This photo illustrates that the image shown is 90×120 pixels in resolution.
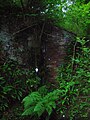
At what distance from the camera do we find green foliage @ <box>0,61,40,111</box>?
5480 mm

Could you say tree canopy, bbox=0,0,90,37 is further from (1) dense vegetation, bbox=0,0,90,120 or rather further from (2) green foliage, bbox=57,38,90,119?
(2) green foliage, bbox=57,38,90,119

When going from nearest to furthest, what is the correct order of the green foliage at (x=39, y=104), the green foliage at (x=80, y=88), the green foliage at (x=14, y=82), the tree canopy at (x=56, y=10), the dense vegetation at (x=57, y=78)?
the green foliage at (x=80, y=88) < the green foliage at (x=39, y=104) < the dense vegetation at (x=57, y=78) < the green foliage at (x=14, y=82) < the tree canopy at (x=56, y=10)

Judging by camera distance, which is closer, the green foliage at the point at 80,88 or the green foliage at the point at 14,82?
the green foliage at the point at 80,88

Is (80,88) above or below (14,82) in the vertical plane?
above

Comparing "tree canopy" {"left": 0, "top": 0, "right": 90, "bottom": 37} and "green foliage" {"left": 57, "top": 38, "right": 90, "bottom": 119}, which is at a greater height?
"tree canopy" {"left": 0, "top": 0, "right": 90, "bottom": 37}

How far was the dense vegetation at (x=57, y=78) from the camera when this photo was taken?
15.7 feet

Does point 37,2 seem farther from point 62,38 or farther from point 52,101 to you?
point 52,101

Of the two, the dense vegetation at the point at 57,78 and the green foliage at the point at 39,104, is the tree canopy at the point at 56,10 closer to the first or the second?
the dense vegetation at the point at 57,78

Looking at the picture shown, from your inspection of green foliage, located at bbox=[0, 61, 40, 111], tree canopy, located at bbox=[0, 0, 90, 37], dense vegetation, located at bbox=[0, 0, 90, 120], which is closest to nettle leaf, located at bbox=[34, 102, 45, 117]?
dense vegetation, located at bbox=[0, 0, 90, 120]

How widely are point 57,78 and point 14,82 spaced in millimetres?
1351

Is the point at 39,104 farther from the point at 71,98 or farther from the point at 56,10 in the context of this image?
the point at 56,10

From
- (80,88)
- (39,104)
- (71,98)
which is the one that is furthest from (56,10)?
(39,104)

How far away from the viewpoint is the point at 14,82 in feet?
19.5

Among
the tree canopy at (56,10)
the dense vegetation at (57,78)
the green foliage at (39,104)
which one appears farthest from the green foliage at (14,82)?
the tree canopy at (56,10)
